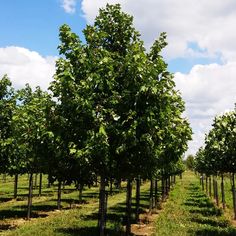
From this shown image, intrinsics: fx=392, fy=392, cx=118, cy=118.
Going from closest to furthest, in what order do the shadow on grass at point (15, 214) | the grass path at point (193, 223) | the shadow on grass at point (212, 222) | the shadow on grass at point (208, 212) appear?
1. the grass path at point (193, 223)
2. the shadow on grass at point (212, 222)
3. the shadow on grass at point (15, 214)
4. the shadow on grass at point (208, 212)

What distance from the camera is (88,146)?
12945mm

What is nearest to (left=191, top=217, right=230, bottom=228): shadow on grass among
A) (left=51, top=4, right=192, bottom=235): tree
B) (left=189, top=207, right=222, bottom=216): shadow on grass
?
(left=189, top=207, right=222, bottom=216): shadow on grass

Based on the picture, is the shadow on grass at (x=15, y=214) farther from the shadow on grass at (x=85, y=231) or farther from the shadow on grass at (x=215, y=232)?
the shadow on grass at (x=215, y=232)

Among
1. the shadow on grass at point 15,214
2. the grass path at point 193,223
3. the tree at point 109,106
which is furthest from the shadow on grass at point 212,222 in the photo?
the tree at point 109,106

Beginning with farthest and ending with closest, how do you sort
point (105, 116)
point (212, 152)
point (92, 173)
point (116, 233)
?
1. point (212, 152)
2. point (116, 233)
3. point (92, 173)
4. point (105, 116)

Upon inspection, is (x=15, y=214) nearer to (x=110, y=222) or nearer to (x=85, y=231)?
(x=110, y=222)

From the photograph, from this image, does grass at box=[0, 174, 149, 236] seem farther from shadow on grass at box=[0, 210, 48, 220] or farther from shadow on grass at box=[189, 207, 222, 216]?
shadow on grass at box=[189, 207, 222, 216]

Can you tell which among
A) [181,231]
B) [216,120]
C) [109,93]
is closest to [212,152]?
[216,120]

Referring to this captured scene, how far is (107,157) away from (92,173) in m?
1.79

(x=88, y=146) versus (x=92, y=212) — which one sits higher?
(x=88, y=146)

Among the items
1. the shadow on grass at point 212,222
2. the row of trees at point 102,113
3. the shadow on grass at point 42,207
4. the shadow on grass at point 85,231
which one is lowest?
the shadow on grass at point 85,231

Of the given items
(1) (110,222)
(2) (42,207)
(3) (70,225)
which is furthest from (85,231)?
(2) (42,207)

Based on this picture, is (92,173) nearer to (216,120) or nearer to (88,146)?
(88,146)

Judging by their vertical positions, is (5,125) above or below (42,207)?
above
